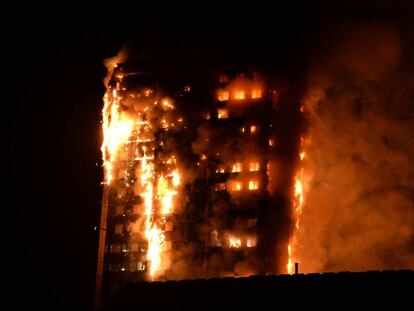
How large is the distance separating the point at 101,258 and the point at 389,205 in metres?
18.5

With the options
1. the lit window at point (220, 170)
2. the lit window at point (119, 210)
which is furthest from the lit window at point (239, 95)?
the lit window at point (119, 210)

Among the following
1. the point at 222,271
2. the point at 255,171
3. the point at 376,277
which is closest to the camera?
the point at 376,277

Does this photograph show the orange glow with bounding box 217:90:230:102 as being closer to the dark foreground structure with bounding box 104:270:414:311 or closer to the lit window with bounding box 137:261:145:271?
the lit window with bounding box 137:261:145:271

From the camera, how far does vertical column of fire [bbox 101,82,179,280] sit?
37469 mm

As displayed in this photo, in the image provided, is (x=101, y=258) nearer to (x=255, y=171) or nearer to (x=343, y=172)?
(x=255, y=171)

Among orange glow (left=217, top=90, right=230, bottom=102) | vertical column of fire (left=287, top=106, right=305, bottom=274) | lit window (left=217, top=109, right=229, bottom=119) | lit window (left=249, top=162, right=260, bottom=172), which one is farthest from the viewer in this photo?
orange glow (left=217, top=90, right=230, bottom=102)

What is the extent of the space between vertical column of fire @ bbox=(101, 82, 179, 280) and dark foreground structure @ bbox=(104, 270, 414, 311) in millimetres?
18172

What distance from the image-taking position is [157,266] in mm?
36844

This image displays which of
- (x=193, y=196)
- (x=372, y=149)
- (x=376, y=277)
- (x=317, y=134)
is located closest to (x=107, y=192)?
(x=193, y=196)

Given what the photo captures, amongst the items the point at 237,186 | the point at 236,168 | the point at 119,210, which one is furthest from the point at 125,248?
the point at 236,168

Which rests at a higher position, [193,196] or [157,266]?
[193,196]

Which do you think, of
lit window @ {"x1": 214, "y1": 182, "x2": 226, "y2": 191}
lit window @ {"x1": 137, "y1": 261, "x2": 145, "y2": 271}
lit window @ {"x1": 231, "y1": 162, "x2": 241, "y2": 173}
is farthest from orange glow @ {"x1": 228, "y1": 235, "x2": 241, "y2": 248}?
lit window @ {"x1": 137, "y1": 261, "x2": 145, "y2": 271}

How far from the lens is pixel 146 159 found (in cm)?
3838

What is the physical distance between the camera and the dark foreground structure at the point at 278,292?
1555cm
